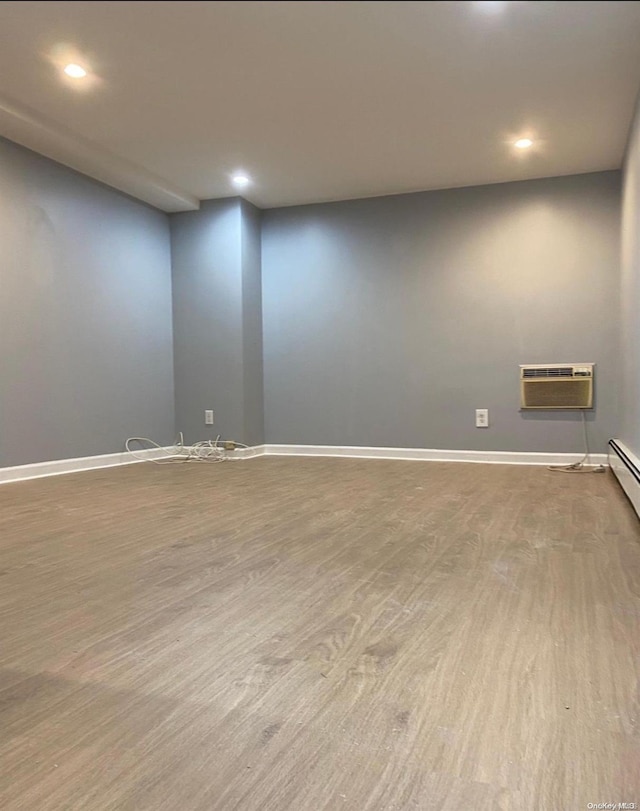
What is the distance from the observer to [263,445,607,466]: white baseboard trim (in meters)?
3.83

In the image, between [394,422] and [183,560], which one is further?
[394,422]

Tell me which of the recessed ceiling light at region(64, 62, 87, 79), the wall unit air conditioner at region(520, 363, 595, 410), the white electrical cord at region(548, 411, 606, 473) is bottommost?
the white electrical cord at region(548, 411, 606, 473)

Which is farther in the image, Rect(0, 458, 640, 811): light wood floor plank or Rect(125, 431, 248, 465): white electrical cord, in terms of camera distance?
Rect(125, 431, 248, 465): white electrical cord

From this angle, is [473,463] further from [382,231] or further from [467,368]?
[382,231]

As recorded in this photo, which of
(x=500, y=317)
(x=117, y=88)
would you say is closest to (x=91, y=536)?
Result: (x=117, y=88)

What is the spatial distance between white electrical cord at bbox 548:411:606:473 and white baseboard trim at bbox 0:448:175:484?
270cm

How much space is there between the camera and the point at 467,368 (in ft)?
13.3

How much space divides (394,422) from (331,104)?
7.09 ft

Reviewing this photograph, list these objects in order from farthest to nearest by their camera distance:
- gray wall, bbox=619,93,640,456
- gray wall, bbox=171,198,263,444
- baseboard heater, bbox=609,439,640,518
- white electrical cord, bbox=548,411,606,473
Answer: gray wall, bbox=171,198,263,444 < white electrical cord, bbox=548,411,606,473 < gray wall, bbox=619,93,640,456 < baseboard heater, bbox=609,439,640,518

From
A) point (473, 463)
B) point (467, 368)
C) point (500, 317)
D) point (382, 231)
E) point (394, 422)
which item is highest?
point (382, 231)

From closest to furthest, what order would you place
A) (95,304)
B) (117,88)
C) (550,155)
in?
(117,88) → (550,155) → (95,304)

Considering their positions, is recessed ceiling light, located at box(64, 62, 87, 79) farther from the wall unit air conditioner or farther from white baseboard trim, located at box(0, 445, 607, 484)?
the wall unit air conditioner

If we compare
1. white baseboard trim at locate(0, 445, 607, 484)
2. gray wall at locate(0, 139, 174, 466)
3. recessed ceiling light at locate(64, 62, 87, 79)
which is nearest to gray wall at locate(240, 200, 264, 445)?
white baseboard trim at locate(0, 445, 607, 484)

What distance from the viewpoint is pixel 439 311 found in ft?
13.5
